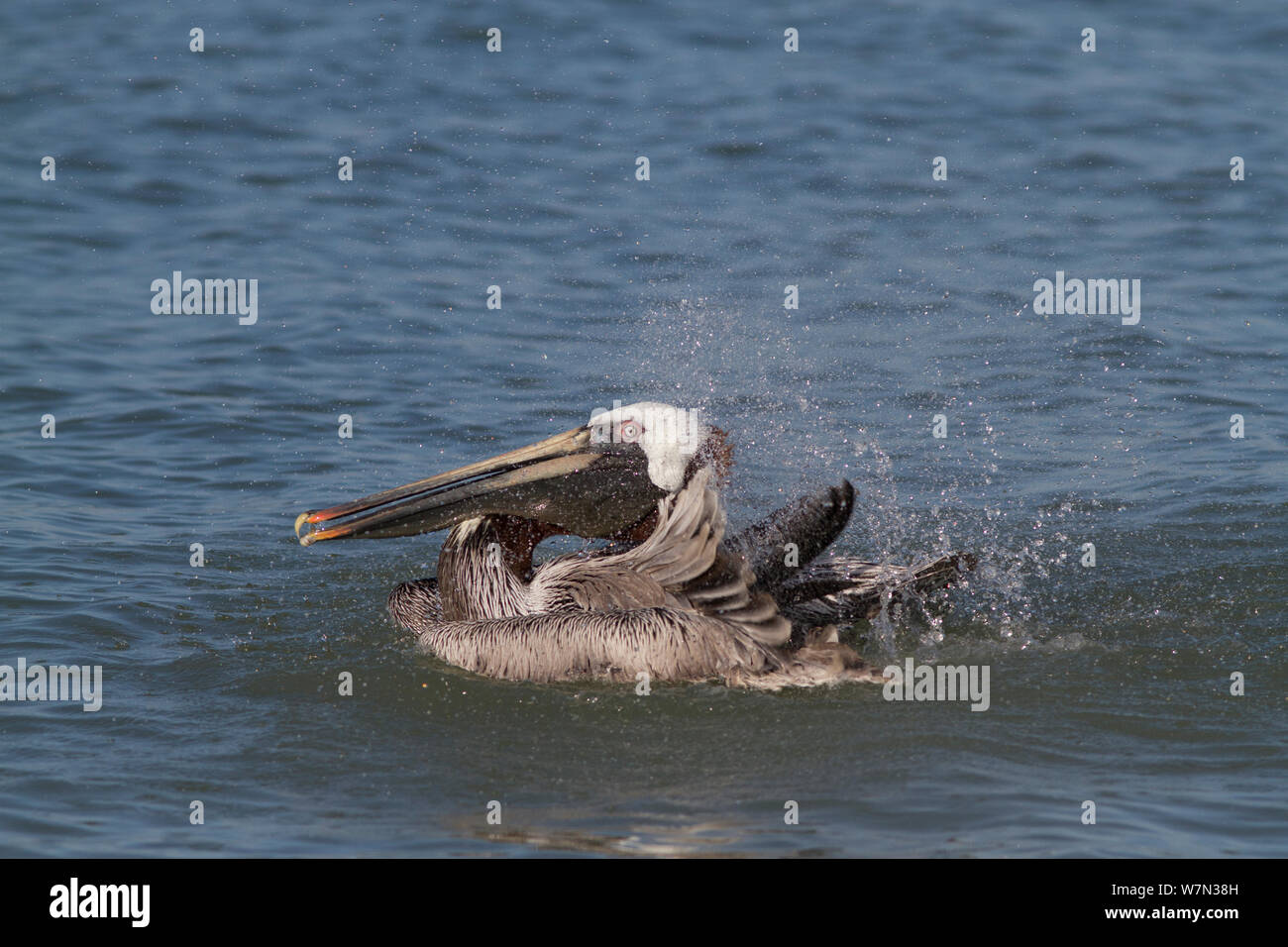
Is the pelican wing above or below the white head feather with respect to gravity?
below

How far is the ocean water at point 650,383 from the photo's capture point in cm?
544

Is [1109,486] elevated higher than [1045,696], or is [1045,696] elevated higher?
[1109,486]

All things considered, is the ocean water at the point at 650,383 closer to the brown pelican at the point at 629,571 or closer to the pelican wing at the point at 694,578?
the brown pelican at the point at 629,571

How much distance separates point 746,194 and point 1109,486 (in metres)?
5.45

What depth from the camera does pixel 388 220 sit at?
1277cm

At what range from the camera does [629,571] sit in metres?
6.44

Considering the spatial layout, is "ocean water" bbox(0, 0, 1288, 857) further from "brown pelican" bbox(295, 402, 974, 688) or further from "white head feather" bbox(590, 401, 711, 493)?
"white head feather" bbox(590, 401, 711, 493)

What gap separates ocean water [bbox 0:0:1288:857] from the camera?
544 centimetres

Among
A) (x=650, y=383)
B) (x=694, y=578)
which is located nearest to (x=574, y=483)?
(x=694, y=578)

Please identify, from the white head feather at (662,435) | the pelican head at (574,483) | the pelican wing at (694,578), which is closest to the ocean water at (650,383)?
the pelican wing at (694,578)

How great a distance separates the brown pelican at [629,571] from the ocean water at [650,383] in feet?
0.58

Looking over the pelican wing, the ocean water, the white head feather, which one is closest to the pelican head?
the white head feather

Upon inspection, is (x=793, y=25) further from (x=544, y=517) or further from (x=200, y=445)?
(x=544, y=517)

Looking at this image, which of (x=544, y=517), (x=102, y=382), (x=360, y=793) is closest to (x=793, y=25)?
(x=102, y=382)
